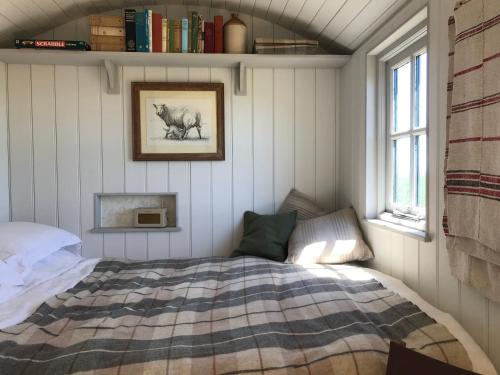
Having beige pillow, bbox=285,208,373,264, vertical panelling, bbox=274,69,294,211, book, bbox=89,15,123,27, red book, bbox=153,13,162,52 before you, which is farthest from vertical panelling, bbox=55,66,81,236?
beige pillow, bbox=285,208,373,264

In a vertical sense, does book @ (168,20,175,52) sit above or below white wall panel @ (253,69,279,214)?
above

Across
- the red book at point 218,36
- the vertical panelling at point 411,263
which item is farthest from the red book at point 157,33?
the vertical panelling at point 411,263

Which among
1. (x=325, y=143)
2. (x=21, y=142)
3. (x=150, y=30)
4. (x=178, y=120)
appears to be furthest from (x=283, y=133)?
(x=21, y=142)

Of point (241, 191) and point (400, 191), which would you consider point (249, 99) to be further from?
point (400, 191)

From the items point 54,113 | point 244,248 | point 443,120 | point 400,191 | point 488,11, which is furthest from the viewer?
point 54,113

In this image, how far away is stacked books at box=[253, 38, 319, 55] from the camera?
2.21 metres

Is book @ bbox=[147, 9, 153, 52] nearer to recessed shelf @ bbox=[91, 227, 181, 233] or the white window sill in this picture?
recessed shelf @ bbox=[91, 227, 181, 233]

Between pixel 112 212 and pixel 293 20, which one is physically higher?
pixel 293 20

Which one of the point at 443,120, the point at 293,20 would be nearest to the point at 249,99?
the point at 293,20

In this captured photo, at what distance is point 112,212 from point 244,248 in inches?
39.0

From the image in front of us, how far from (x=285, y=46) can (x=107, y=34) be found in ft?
3.75

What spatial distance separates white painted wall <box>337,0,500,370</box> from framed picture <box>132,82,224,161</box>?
0.96 m

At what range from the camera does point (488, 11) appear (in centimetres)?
99

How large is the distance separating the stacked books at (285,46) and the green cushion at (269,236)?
3.50 feet
